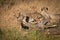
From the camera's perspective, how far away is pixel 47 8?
3.74 meters

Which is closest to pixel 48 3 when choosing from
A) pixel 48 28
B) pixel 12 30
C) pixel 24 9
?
pixel 24 9

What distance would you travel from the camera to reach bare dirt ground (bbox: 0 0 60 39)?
341 centimetres

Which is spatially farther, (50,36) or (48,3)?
(48,3)

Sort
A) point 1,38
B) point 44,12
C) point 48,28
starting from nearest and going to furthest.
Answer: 1. point 1,38
2. point 48,28
3. point 44,12

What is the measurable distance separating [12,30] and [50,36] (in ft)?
1.83

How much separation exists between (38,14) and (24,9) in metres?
0.27

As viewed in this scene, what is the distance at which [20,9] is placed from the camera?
3729 mm

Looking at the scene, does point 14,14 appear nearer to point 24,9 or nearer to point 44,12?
point 24,9

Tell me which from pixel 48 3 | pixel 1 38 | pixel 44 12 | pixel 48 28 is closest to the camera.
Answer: pixel 1 38

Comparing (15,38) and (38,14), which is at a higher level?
(38,14)

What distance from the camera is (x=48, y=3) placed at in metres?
3.89

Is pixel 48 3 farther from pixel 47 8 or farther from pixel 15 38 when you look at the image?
pixel 15 38

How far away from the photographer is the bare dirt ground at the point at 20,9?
11.2 feet

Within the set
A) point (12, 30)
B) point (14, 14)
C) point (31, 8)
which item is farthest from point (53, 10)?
point (12, 30)
